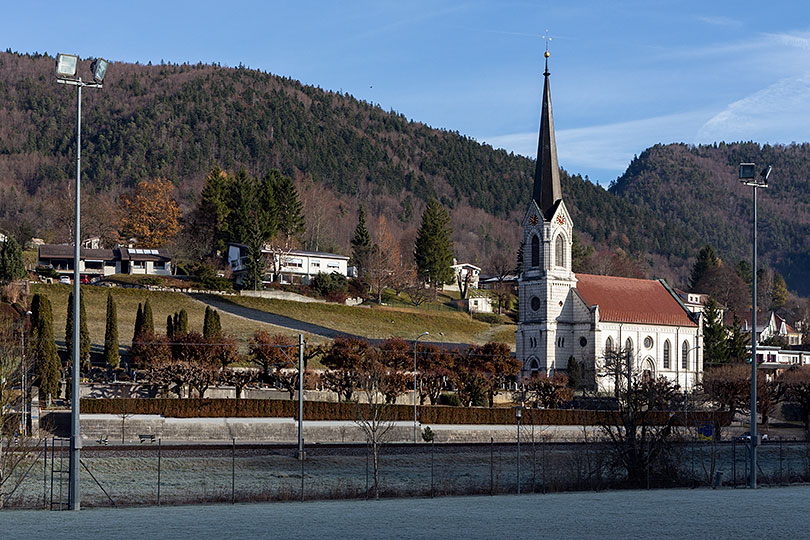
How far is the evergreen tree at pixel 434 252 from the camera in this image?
141 metres

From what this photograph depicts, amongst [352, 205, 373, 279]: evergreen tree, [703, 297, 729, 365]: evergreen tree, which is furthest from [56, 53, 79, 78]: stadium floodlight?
[352, 205, 373, 279]: evergreen tree

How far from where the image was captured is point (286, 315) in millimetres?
107625

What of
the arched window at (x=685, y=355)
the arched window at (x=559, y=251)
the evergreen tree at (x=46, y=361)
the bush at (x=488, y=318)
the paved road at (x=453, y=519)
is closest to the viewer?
the paved road at (x=453, y=519)

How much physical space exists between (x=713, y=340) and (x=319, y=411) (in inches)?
2498

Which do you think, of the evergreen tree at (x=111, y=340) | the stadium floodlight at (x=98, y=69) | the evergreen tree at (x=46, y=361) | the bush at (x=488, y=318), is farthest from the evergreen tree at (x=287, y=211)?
the stadium floodlight at (x=98, y=69)

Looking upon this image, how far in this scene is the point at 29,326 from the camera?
2606 inches

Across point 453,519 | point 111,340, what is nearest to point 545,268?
point 111,340

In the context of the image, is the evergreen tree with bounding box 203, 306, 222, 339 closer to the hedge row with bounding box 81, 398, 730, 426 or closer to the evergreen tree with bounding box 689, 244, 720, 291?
the hedge row with bounding box 81, 398, 730, 426

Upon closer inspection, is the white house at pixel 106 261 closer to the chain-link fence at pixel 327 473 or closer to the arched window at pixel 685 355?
the arched window at pixel 685 355

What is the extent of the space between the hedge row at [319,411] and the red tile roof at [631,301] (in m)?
31.0

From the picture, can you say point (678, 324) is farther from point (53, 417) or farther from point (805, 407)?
point (53, 417)

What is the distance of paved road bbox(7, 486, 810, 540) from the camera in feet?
77.5

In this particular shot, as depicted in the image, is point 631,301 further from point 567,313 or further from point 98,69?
point 98,69

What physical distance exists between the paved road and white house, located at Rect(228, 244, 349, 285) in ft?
301
